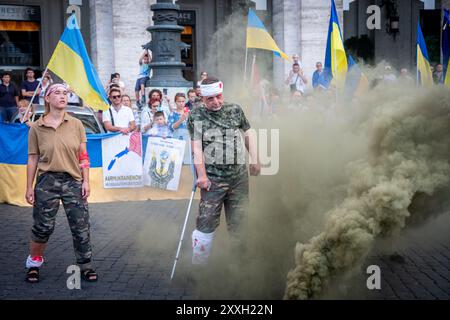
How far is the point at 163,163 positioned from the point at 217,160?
470 centimetres

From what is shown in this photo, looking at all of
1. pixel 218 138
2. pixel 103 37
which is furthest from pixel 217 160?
pixel 103 37

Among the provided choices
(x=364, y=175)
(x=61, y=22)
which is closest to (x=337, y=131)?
(x=364, y=175)

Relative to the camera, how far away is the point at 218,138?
564 centimetres

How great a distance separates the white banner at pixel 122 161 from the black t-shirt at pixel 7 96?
431cm

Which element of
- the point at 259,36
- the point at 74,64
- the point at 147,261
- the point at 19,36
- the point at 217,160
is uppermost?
the point at 19,36

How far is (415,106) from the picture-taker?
5.12 meters

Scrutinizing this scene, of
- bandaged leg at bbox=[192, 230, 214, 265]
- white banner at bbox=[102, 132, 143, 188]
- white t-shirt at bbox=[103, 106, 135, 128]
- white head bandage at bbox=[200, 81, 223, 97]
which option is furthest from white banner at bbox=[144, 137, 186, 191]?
white head bandage at bbox=[200, 81, 223, 97]

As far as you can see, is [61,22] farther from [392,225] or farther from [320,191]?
Result: [392,225]

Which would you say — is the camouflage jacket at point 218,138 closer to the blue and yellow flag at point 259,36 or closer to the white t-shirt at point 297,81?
the blue and yellow flag at point 259,36

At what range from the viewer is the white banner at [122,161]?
1017 cm

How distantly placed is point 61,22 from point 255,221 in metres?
14.7

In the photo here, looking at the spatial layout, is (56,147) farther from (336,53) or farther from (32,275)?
(336,53)

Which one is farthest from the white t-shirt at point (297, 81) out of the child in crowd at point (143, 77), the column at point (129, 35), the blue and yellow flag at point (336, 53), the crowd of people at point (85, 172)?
the crowd of people at point (85, 172)
